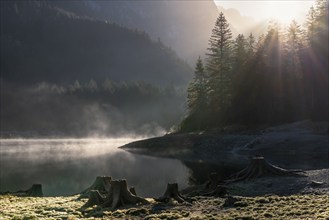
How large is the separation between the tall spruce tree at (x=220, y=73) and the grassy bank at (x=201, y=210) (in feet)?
253

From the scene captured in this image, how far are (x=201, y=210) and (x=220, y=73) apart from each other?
8686 cm

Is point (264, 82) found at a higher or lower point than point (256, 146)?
higher

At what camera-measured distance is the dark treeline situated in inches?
3693

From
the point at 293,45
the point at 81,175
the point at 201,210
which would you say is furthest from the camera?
the point at 293,45

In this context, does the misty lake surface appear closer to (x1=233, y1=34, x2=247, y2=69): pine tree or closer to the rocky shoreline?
the rocky shoreline

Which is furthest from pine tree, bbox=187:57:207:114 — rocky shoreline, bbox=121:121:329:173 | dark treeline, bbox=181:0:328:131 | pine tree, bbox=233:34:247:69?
rocky shoreline, bbox=121:121:329:173

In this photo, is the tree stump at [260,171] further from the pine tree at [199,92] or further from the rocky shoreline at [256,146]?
the pine tree at [199,92]

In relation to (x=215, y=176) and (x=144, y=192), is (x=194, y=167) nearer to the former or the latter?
(x=144, y=192)

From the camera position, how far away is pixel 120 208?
25234mm

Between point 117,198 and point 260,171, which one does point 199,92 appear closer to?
point 260,171

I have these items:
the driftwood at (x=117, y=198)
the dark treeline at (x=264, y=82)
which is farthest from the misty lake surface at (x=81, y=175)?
the dark treeline at (x=264, y=82)

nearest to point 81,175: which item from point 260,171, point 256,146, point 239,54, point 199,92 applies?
point 260,171

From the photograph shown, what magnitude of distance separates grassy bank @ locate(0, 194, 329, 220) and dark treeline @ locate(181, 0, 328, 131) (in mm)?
63831

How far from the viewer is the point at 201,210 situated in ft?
78.5
